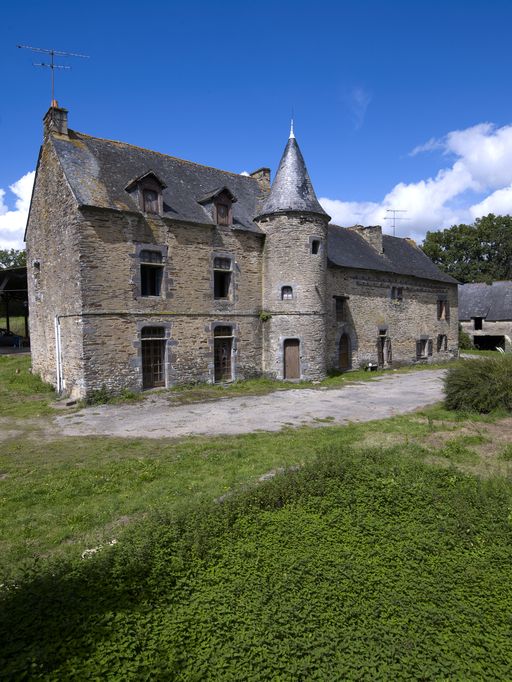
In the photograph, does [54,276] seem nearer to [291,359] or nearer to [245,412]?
[245,412]

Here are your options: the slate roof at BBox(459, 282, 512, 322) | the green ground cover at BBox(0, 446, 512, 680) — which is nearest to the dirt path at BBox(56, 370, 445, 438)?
the green ground cover at BBox(0, 446, 512, 680)

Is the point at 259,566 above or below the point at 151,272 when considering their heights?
below

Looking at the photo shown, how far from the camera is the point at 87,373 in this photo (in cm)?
1434

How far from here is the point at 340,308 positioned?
71.2 feet

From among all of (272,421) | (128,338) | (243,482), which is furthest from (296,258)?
(243,482)

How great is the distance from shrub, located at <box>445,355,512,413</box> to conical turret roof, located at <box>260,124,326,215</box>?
30.7 ft

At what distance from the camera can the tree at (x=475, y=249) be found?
55938mm

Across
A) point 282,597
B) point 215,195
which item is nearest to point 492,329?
point 215,195

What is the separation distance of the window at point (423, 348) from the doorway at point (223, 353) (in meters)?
13.3

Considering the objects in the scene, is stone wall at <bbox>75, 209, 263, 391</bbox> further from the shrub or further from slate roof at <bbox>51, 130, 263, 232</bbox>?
the shrub

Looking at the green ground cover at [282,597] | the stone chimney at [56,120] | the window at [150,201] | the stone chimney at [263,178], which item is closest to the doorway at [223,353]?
the window at [150,201]

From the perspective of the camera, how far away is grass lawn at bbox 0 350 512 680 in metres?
3.46

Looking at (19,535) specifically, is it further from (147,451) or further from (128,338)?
(128,338)

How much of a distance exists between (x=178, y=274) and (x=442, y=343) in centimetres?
1918
